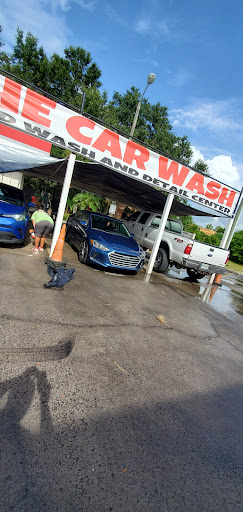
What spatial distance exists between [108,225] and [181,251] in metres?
2.55

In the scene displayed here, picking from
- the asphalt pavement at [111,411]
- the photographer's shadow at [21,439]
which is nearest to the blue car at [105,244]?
the asphalt pavement at [111,411]

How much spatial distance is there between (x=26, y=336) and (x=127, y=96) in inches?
1516

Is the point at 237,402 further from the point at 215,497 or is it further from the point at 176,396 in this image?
the point at 215,497

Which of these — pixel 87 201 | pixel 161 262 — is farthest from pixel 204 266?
pixel 87 201

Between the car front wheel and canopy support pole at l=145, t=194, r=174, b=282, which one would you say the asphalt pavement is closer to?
the car front wheel

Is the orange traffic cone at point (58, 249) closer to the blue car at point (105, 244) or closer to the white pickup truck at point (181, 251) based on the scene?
the blue car at point (105, 244)

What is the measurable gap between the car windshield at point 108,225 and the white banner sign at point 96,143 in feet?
5.60

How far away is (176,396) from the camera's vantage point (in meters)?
2.47

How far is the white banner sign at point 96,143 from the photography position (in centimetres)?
529

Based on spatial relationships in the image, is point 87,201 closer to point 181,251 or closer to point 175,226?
point 175,226

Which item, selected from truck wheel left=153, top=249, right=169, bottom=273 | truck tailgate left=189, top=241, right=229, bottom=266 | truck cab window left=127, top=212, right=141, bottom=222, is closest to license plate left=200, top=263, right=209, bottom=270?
truck tailgate left=189, top=241, right=229, bottom=266

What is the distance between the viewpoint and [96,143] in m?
6.19

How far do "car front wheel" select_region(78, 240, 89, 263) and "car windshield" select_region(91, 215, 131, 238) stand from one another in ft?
2.05

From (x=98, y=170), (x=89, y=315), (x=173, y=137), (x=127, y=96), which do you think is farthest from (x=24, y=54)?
(x=89, y=315)
